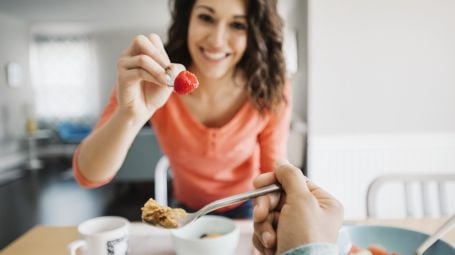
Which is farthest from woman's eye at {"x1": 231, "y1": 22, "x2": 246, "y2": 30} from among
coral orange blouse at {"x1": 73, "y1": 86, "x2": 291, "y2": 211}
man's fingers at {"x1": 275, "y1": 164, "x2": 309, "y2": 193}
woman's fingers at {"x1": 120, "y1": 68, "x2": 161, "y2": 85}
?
man's fingers at {"x1": 275, "y1": 164, "x2": 309, "y2": 193}

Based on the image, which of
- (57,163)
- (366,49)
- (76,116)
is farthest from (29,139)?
(366,49)

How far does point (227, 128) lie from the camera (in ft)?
2.64

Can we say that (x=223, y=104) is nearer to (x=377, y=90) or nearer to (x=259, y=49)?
(x=259, y=49)

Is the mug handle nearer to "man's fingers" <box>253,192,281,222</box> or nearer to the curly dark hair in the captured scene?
"man's fingers" <box>253,192,281,222</box>

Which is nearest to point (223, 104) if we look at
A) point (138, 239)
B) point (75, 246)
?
point (138, 239)

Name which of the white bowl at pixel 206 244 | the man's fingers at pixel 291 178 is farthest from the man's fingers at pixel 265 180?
the white bowl at pixel 206 244

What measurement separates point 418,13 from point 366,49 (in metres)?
0.26

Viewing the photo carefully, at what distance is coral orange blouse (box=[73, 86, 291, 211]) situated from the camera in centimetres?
80

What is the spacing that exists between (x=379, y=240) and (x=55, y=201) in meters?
2.56

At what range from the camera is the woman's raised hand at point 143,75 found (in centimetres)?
44

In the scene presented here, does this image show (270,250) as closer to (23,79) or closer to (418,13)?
(418,13)

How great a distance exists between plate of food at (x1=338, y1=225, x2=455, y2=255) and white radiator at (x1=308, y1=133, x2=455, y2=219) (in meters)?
1.10

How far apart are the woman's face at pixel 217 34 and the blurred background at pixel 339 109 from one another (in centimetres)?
19

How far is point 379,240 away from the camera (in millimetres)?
542
